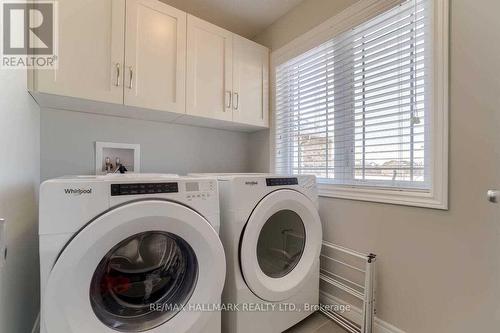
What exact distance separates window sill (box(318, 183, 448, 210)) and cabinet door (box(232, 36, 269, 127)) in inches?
31.7

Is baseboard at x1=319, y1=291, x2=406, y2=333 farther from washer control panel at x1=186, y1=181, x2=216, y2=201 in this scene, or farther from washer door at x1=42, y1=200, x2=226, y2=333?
washer control panel at x1=186, y1=181, x2=216, y2=201

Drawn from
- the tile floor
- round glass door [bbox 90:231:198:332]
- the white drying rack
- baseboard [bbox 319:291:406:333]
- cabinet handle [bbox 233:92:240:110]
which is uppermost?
cabinet handle [bbox 233:92:240:110]

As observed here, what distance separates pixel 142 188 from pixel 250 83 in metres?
1.43

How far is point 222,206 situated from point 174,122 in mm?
1016

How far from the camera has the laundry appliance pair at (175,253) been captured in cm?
78

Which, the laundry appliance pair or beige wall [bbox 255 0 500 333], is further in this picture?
beige wall [bbox 255 0 500 333]

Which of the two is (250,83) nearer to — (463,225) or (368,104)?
(368,104)

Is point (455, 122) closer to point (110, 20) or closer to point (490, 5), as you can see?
point (490, 5)

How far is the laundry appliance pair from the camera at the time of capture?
2.57 ft

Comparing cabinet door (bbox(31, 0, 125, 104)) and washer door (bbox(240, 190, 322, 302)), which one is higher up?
cabinet door (bbox(31, 0, 125, 104))

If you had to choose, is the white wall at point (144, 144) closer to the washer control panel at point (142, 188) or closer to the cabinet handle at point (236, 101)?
the cabinet handle at point (236, 101)

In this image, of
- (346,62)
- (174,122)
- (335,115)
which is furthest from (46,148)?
(346,62)

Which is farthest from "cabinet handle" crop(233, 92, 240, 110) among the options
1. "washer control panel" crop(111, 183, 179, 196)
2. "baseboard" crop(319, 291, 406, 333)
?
"baseboard" crop(319, 291, 406, 333)

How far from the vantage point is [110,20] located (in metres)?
1.37
